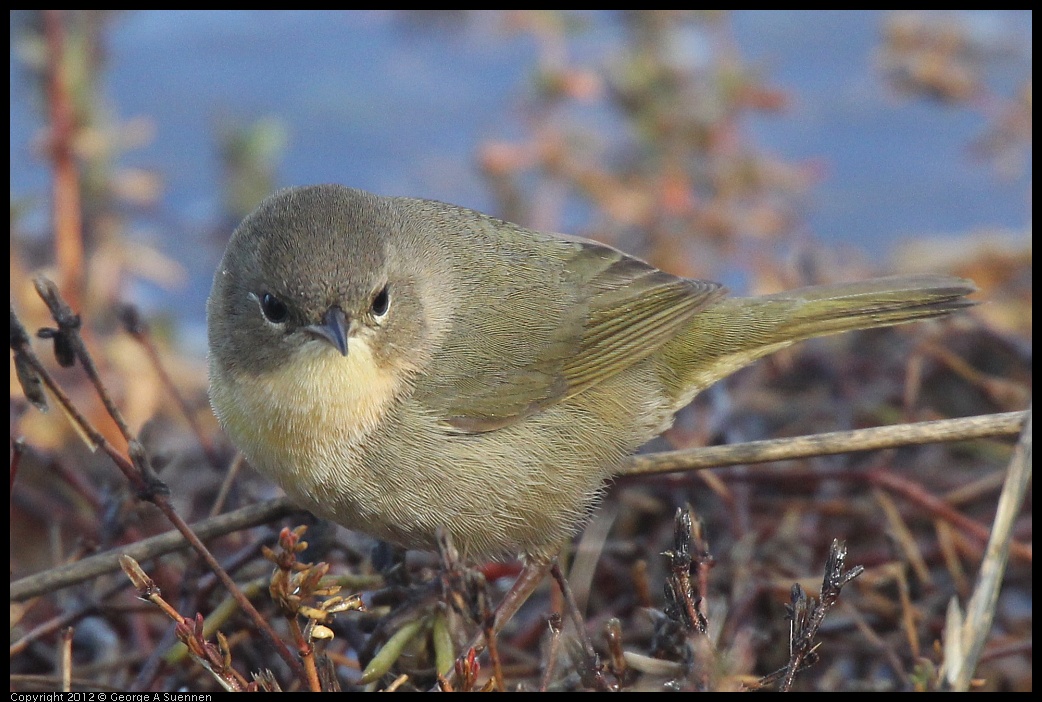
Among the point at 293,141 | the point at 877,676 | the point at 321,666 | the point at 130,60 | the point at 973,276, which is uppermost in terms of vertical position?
the point at 130,60

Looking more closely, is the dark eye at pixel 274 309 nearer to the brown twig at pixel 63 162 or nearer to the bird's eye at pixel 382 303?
the bird's eye at pixel 382 303

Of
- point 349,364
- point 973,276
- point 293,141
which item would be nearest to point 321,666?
point 349,364

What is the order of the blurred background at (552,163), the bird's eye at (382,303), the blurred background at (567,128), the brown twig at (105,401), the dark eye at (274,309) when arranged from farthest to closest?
the blurred background at (567,128) → the blurred background at (552,163) → the bird's eye at (382,303) → the dark eye at (274,309) → the brown twig at (105,401)

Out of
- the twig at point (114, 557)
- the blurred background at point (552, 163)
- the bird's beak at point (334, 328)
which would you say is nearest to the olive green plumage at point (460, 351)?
the bird's beak at point (334, 328)

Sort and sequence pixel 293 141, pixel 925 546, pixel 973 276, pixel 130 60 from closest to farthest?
pixel 925 546
pixel 973 276
pixel 293 141
pixel 130 60

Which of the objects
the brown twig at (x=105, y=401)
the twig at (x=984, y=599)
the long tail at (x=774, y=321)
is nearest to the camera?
the twig at (x=984, y=599)

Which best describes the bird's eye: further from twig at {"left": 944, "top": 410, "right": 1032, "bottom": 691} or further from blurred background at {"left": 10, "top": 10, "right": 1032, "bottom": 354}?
twig at {"left": 944, "top": 410, "right": 1032, "bottom": 691}

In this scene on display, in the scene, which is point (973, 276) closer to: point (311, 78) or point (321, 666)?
point (321, 666)
